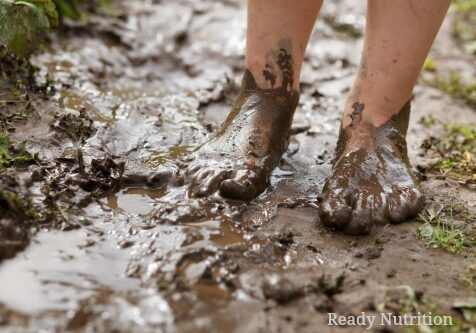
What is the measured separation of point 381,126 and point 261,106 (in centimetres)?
51

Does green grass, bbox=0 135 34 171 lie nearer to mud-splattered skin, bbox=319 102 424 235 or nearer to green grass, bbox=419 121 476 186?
mud-splattered skin, bbox=319 102 424 235

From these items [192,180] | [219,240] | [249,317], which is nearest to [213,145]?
[192,180]

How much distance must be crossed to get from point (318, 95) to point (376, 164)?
3.68 feet

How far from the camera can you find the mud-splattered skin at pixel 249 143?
1.91 m

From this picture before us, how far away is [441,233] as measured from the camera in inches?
71.7

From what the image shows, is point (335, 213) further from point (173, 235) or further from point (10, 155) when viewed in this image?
point (10, 155)

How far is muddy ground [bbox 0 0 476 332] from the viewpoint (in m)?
1.40

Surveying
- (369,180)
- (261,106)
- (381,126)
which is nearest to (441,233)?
(369,180)

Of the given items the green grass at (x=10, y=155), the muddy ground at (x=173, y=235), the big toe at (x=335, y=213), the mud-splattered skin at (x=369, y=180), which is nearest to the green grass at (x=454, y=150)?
the muddy ground at (x=173, y=235)

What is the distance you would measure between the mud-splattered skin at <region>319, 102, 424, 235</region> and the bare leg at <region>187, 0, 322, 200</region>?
0.89ft

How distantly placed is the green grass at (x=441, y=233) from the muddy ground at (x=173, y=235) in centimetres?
3

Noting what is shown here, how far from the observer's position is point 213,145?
2.12 metres

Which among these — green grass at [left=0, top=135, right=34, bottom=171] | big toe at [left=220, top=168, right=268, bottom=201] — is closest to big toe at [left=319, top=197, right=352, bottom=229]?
big toe at [left=220, top=168, right=268, bottom=201]

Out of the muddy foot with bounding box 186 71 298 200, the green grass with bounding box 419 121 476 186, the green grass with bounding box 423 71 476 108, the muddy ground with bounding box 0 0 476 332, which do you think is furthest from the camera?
the green grass with bounding box 423 71 476 108
